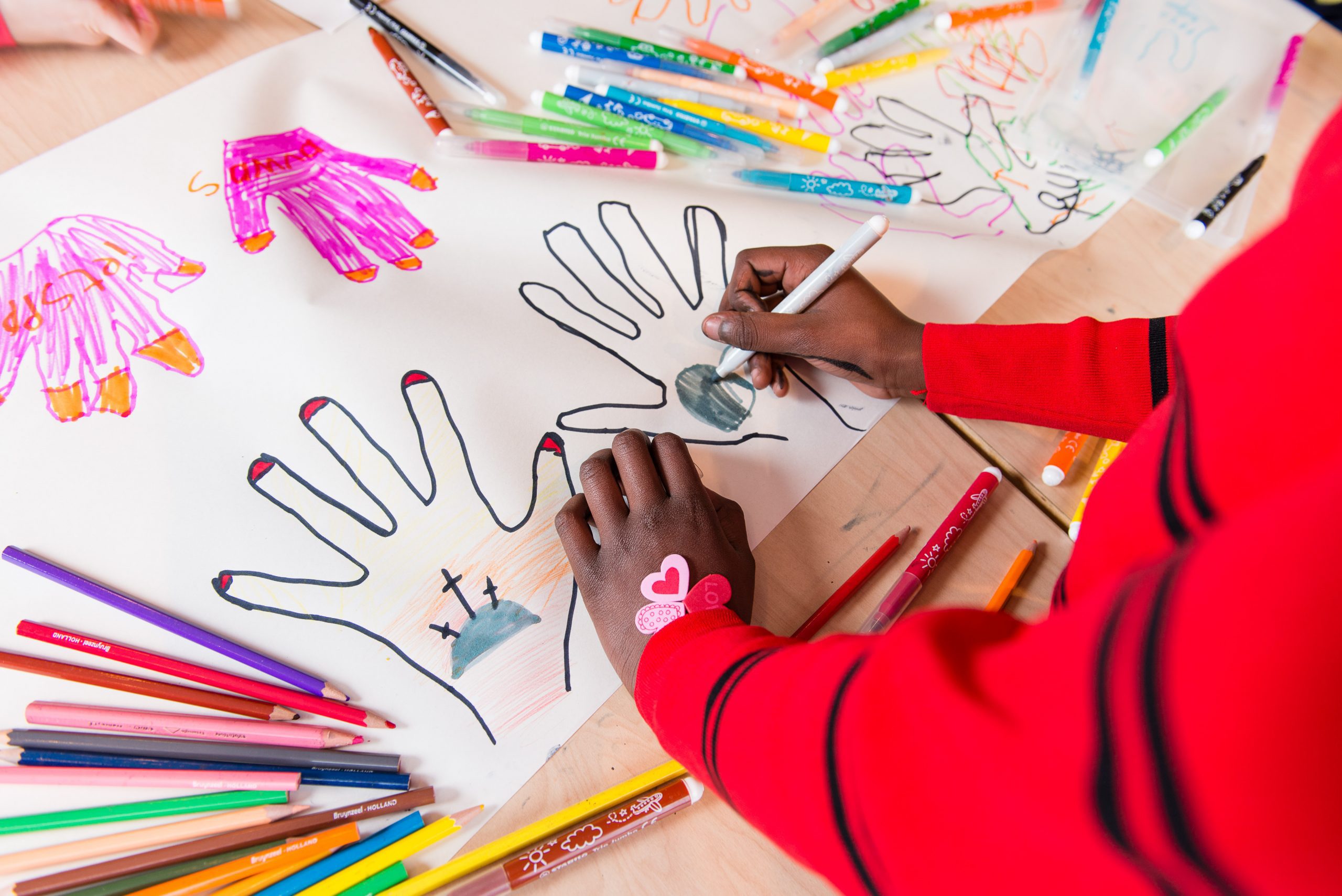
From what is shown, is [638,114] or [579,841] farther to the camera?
[638,114]

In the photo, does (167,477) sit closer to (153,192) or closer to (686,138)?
(153,192)

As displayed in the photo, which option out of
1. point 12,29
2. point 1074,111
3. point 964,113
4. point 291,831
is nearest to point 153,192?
point 12,29

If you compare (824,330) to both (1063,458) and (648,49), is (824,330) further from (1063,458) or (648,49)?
(648,49)

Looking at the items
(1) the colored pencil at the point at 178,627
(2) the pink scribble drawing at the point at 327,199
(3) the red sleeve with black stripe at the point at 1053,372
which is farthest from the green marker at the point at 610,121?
(1) the colored pencil at the point at 178,627

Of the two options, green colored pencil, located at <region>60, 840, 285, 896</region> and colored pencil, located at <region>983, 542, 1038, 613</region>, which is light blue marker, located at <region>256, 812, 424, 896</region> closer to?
green colored pencil, located at <region>60, 840, 285, 896</region>

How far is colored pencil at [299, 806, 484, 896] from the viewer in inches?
17.4

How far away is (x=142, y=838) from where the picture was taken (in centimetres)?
44

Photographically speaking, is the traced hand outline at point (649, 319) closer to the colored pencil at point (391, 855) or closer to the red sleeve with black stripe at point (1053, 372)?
the red sleeve with black stripe at point (1053, 372)

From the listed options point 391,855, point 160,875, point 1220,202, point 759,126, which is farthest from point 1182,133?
point 160,875

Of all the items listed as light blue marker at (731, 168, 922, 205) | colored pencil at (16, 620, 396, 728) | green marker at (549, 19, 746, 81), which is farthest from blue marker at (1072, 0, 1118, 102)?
colored pencil at (16, 620, 396, 728)

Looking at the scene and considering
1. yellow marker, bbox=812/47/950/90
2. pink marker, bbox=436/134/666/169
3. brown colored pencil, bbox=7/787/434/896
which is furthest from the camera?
yellow marker, bbox=812/47/950/90

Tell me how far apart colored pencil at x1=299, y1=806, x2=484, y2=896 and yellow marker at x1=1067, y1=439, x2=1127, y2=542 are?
0.48 meters

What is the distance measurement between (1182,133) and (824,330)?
47cm

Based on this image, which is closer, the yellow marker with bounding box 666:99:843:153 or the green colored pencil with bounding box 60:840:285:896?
the green colored pencil with bounding box 60:840:285:896
